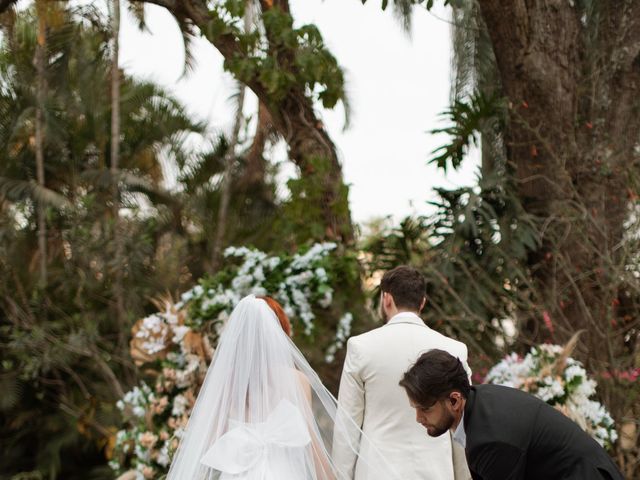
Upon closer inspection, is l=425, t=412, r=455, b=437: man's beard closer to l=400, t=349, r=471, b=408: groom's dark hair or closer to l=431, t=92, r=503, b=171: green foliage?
l=400, t=349, r=471, b=408: groom's dark hair

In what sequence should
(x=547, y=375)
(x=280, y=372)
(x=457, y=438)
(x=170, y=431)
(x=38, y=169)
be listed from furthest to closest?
(x=38, y=169), (x=170, y=431), (x=547, y=375), (x=280, y=372), (x=457, y=438)

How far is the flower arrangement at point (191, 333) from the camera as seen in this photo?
8.01m

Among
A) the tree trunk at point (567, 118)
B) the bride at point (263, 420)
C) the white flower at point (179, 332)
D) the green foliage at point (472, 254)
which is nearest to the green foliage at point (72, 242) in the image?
the green foliage at point (472, 254)

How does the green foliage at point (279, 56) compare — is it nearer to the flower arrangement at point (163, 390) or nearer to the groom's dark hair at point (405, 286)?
the flower arrangement at point (163, 390)

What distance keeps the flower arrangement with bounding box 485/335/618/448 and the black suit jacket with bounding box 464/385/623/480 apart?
3.63 meters

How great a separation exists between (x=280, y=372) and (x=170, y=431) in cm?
368

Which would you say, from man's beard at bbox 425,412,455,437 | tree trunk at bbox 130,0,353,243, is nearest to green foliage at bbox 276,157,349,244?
tree trunk at bbox 130,0,353,243

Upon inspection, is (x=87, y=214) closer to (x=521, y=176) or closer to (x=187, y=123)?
(x=187, y=123)

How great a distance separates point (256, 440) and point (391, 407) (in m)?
0.70

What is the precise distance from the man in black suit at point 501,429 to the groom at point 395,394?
4.42 feet

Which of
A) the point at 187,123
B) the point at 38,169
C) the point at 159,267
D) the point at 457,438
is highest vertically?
the point at 187,123

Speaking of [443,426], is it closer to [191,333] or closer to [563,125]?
[191,333]

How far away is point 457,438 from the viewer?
338 cm

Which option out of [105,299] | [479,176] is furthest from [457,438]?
[105,299]
